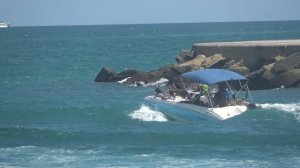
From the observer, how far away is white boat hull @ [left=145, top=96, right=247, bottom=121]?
2850 cm

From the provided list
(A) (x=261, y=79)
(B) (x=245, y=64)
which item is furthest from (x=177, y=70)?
(A) (x=261, y=79)

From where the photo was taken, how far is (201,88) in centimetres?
2953

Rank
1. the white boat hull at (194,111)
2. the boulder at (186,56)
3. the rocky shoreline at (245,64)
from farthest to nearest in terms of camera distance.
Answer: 1. the boulder at (186,56)
2. the rocky shoreline at (245,64)
3. the white boat hull at (194,111)

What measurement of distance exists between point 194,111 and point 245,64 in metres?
13.7

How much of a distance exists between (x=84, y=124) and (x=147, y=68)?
30.1 metres

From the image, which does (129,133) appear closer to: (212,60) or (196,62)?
(212,60)

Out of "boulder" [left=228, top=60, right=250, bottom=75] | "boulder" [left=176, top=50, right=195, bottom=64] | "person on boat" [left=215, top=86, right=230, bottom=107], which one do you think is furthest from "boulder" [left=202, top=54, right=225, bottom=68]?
"person on boat" [left=215, top=86, right=230, bottom=107]

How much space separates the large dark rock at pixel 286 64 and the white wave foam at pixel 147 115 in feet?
29.4

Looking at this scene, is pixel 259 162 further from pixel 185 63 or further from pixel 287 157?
pixel 185 63

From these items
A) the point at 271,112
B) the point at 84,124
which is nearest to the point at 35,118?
the point at 84,124

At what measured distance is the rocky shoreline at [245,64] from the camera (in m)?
39.0

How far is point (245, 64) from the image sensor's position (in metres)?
→ 42.2

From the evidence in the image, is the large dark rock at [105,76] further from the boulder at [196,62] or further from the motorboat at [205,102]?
the motorboat at [205,102]

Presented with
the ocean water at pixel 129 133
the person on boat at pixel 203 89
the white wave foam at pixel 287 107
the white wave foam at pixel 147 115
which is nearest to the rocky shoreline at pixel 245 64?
the ocean water at pixel 129 133
